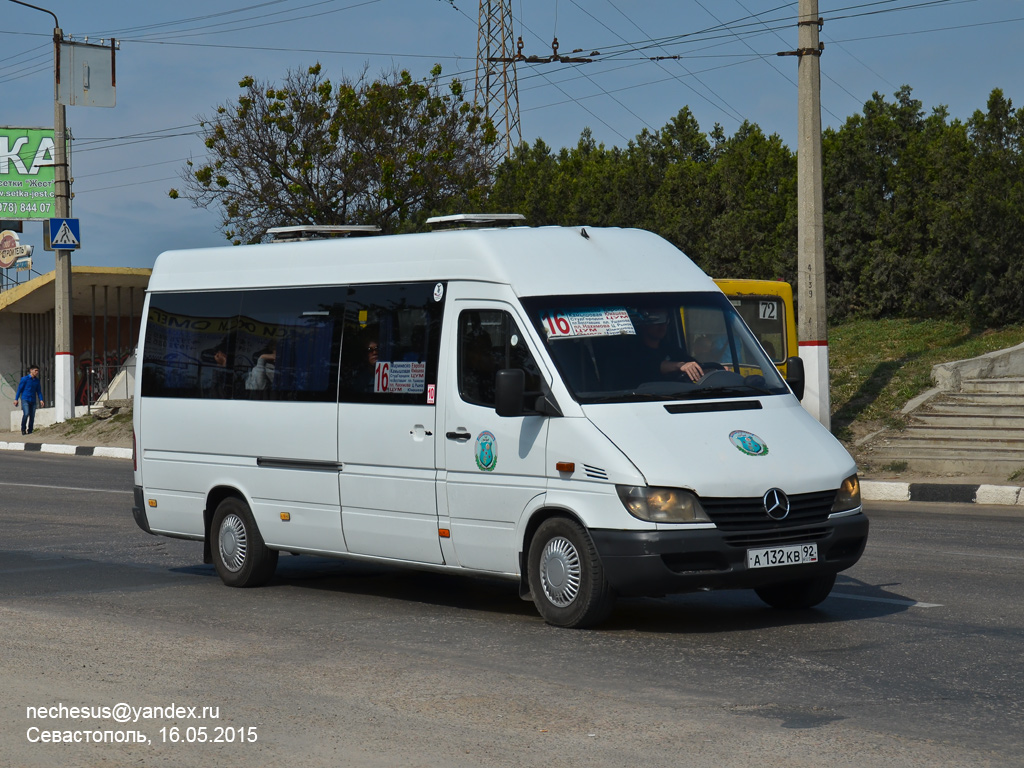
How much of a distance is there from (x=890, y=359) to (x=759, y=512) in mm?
15717

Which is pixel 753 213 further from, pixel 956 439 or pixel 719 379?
pixel 719 379

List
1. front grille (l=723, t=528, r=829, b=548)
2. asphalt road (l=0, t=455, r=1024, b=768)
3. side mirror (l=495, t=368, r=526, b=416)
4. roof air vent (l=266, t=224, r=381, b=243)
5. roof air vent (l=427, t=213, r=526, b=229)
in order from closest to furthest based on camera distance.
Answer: asphalt road (l=0, t=455, r=1024, b=768)
front grille (l=723, t=528, r=829, b=548)
side mirror (l=495, t=368, r=526, b=416)
roof air vent (l=427, t=213, r=526, b=229)
roof air vent (l=266, t=224, r=381, b=243)

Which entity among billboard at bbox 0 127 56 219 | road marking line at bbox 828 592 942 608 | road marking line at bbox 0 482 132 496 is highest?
billboard at bbox 0 127 56 219

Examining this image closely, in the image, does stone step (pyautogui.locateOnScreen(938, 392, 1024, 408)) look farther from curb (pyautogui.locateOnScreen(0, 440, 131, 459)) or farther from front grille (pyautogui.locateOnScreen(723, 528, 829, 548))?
curb (pyautogui.locateOnScreen(0, 440, 131, 459))

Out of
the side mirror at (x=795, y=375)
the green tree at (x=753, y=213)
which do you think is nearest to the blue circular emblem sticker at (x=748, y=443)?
the side mirror at (x=795, y=375)

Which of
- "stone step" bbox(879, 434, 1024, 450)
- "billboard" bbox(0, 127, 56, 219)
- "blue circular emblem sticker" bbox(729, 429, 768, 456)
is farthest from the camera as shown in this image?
"billboard" bbox(0, 127, 56, 219)

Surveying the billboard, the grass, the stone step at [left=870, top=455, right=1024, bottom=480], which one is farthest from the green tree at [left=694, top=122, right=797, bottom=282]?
the billboard

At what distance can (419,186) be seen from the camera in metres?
36.6

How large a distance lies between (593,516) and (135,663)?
2.55 m

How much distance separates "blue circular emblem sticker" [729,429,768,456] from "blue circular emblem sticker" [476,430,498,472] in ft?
4.69

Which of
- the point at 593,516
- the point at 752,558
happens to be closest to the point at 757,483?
the point at 752,558

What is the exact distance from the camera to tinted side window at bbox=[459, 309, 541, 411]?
8.06 meters

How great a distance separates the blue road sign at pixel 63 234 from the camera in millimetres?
31859

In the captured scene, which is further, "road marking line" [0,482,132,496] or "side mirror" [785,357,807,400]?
"road marking line" [0,482,132,496]
